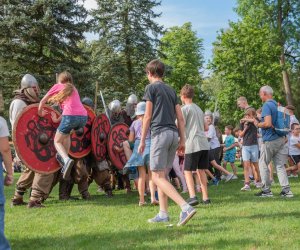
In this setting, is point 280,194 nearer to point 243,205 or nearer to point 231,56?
point 243,205

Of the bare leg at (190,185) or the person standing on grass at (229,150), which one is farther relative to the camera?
the person standing on grass at (229,150)

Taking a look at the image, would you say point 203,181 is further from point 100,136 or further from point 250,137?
point 250,137

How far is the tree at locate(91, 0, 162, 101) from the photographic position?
3238 cm

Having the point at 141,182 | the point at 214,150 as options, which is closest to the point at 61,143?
the point at 141,182

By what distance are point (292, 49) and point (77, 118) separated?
3422 centimetres

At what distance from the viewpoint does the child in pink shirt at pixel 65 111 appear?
23.0ft

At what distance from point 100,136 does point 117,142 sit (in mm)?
475

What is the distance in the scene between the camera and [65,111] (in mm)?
7113

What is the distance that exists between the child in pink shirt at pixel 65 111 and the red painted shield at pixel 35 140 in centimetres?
20

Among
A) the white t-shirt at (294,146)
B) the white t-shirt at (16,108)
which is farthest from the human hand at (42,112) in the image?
the white t-shirt at (294,146)

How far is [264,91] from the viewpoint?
8070mm

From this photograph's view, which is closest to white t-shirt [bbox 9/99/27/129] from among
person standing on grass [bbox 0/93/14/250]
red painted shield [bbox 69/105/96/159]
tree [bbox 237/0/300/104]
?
red painted shield [bbox 69/105/96/159]

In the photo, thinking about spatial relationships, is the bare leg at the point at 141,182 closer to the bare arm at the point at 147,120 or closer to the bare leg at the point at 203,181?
the bare leg at the point at 203,181

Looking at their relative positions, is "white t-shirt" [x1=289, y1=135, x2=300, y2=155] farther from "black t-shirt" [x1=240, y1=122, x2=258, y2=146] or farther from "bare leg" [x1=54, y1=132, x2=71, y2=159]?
"bare leg" [x1=54, y1=132, x2=71, y2=159]
